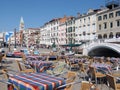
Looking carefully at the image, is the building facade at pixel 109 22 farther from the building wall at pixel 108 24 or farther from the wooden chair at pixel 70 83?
the wooden chair at pixel 70 83

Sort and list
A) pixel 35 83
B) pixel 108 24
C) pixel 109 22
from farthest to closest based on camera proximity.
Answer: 1. pixel 108 24
2. pixel 109 22
3. pixel 35 83

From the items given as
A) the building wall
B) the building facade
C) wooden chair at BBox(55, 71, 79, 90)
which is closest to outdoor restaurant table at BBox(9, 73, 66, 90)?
wooden chair at BBox(55, 71, 79, 90)

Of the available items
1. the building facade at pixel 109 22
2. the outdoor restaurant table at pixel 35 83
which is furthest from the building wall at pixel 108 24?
the outdoor restaurant table at pixel 35 83

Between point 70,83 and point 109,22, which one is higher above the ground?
point 109,22

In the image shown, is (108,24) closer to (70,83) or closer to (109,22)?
(109,22)

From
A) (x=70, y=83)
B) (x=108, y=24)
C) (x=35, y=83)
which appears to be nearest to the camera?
(x=35, y=83)

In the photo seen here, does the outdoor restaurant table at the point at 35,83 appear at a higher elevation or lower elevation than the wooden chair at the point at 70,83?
higher

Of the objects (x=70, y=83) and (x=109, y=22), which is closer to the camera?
(x=70, y=83)

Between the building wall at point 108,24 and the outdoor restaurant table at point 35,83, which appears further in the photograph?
the building wall at point 108,24

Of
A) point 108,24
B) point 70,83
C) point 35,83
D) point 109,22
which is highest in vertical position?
point 109,22

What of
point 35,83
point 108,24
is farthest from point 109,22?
point 35,83

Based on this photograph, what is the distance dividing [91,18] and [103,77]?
161 ft

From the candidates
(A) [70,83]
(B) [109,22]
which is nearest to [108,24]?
(B) [109,22]

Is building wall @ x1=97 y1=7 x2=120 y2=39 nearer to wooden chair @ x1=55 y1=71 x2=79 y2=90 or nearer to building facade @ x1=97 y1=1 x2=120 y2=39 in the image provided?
building facade @ x1=97 y1=1 x2=120 y2=39
